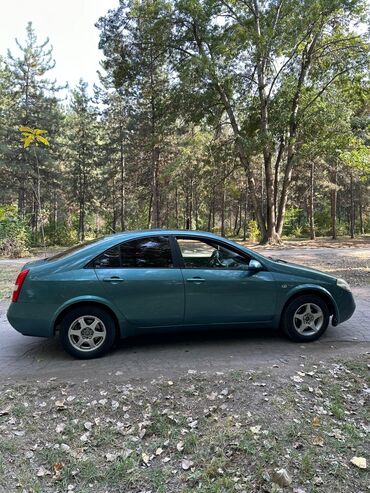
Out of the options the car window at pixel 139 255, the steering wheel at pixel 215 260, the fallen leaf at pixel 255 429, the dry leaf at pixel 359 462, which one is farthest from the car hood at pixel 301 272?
the dry leaf at pixel 359 462

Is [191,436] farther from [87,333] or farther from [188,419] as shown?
[87,333]

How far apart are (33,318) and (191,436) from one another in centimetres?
238

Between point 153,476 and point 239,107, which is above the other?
point 239,107

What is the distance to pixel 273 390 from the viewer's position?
3.67 meters

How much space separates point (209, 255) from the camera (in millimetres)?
4957

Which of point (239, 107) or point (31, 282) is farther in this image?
point (239, 107)

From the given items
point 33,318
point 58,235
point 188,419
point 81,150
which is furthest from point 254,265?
point 81,150

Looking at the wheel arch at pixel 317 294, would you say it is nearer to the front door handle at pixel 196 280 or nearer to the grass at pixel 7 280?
the front door handle at pixel 196 280

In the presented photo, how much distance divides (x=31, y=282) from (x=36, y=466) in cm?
217

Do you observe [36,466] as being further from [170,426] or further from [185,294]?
[185,294]

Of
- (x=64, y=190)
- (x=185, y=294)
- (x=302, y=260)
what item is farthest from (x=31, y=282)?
(x=64, y=190)

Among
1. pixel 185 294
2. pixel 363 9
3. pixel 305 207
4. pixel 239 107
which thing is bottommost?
pixel 185 294

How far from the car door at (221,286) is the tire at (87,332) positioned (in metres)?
0.98

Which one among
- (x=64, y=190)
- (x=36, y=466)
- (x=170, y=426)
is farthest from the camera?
(x=64, y=190)
